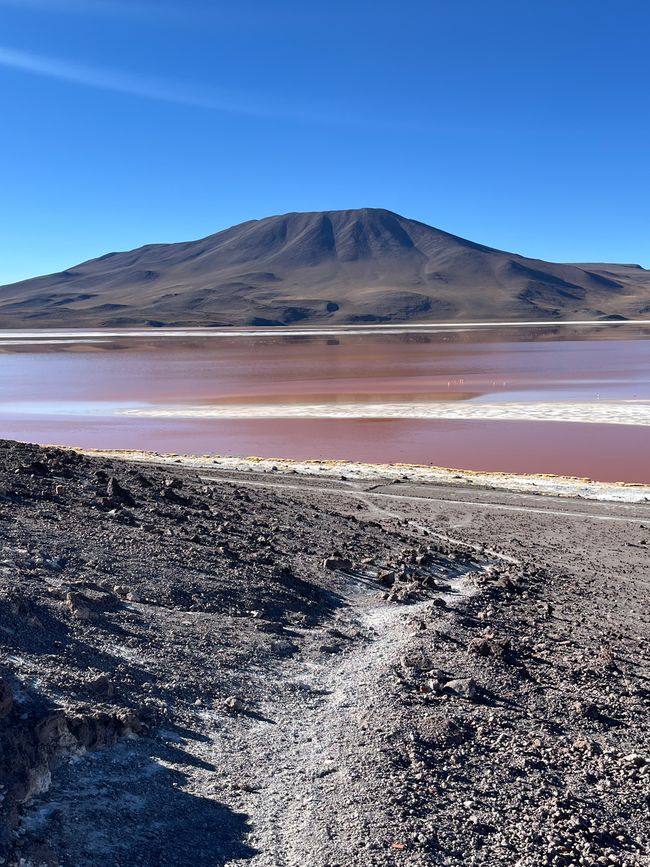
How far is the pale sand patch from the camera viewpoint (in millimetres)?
31281

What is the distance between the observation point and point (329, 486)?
720 inches

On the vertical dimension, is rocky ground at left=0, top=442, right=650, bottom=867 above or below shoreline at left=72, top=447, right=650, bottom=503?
below

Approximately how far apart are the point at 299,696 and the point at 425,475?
13.9 metres

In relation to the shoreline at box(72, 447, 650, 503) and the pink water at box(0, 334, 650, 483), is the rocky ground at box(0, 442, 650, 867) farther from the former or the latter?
the pink water at box(0, 334, 650, 483)

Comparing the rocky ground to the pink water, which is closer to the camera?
the rocky ground

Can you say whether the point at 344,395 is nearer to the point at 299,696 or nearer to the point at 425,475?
the point at 425,475

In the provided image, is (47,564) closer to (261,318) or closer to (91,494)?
(91,494)

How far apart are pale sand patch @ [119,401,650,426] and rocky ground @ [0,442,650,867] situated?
1982cm

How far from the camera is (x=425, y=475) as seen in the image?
20.3 meters

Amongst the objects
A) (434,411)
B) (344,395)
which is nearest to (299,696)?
(434,411)

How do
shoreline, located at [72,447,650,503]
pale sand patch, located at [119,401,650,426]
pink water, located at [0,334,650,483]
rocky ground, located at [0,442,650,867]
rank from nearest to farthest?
rocky ground, located at [0,442,650,867], shoreline, located at [72,447,650,503], pink water, located at [0,334,650,483], pale sand patch, located at [119,401,650,426]

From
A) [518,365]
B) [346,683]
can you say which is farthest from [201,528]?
[518,365]

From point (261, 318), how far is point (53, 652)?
466ft

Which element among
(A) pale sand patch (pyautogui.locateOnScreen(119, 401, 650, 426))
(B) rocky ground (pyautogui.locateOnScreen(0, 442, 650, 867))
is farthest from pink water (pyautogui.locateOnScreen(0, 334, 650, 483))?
(B) rocky ground (pyautogui.locateOnScreen(0, 442, 650, 867))
